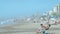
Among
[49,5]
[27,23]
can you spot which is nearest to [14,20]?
[27,23]

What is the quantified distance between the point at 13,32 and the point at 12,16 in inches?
7.2

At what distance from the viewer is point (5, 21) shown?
4.94 feet

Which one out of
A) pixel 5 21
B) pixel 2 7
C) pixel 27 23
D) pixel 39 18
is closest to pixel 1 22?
pixel 5 21

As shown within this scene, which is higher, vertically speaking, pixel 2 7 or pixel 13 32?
pixel 2 7

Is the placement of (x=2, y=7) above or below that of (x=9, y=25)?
above

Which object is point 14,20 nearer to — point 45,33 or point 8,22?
point 8,22

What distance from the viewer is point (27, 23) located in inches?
59.4

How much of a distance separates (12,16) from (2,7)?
158mm

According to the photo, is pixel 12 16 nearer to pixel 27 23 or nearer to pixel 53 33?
pixel 27 23

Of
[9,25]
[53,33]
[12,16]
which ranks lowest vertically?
[53,33]

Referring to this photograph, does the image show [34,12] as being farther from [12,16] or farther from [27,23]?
[12,16]

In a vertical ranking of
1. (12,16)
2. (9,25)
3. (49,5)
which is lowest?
(9,25)

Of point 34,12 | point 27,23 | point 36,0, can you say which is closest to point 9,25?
point 27,23

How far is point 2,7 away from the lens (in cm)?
154
